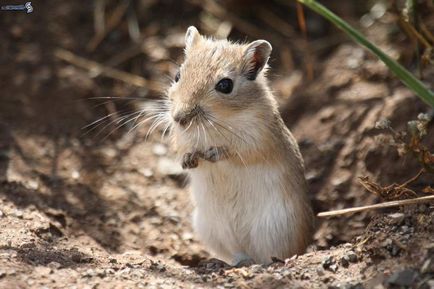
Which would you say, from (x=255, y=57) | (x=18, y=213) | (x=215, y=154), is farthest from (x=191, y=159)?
(x=18, y=213)

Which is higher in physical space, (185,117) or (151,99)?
(151,99)

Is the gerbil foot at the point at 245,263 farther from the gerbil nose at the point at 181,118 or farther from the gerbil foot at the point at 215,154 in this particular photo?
the gerbil nose at the point at 181,118

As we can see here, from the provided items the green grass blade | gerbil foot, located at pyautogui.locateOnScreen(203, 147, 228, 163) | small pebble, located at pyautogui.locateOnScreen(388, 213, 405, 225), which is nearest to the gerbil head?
gerbil foot, located at pyautogui.locateOnScreen(203, 147, 228, 163)

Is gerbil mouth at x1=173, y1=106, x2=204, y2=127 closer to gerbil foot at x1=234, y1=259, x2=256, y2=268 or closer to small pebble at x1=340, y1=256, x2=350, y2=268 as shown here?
gerbil foot at x1=234, y1=259, x2=256, y2=268

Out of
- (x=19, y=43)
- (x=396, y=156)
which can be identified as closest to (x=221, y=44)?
(x=396, y=156)

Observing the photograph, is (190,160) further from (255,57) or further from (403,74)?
(403,74)

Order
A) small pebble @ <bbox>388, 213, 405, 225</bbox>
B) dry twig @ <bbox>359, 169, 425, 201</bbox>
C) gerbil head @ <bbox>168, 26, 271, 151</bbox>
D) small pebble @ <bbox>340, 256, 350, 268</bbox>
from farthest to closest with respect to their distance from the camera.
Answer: gerbil head @ <bbox>168, 26, 271, 151</bbox> → dry twig @ <bbox>359, 169, 425, 201</bbox> → small pebble @ <bbox>388, 213, 405, 225</bbox> → small pebble @ <bbox>340, 256, 350, 268</bbox>

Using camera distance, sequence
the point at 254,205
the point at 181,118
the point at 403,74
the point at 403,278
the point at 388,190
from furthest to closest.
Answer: the point at 254,205 < the point at 181,118 < the point at 388,190 < the point at 403,74 < the point at 403,278
